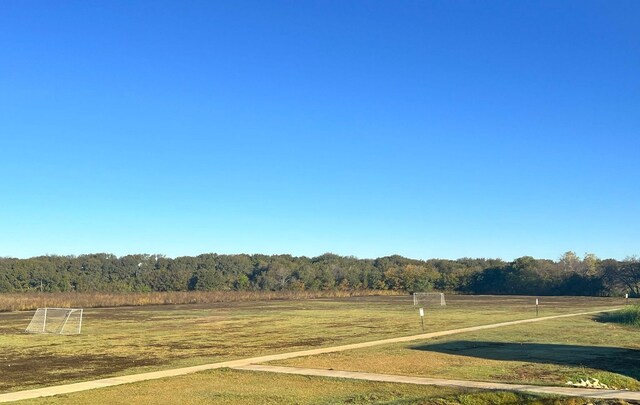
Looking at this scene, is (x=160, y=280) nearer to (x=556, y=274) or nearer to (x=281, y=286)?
(x=281, y=286)

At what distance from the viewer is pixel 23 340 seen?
34875 mm

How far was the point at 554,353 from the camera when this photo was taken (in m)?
24.3

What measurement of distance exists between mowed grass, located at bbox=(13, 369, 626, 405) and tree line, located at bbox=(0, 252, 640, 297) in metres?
97.0

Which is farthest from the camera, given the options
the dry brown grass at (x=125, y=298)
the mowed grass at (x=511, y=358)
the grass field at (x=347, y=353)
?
the dry brown grass at (x=125, y=298)

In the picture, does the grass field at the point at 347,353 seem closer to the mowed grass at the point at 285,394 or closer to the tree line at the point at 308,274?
the mowed grass at the point at 285,394

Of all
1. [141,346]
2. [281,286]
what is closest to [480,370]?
[141,346]

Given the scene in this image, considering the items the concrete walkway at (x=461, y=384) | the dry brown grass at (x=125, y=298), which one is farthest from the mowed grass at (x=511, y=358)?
the dry brown grass at (x=125, y=298)

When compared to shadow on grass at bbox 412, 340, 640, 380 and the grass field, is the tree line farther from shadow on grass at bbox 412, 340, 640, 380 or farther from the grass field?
shadow on grass at bbox 412, 340, 640, 380

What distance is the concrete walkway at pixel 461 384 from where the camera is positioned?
593 inches

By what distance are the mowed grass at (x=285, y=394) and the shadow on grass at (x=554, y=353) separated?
6.53 m

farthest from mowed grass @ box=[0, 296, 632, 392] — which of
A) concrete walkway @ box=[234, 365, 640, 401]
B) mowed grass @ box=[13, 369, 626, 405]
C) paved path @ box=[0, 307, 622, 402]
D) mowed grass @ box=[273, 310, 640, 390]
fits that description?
concrete walkway @ box=[234, 365, 640, 401]

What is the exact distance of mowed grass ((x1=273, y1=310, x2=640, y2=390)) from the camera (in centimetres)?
1864

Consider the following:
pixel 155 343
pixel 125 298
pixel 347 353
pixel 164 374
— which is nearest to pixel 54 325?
pixel 155 343

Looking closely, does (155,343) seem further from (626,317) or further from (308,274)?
(308,274)
